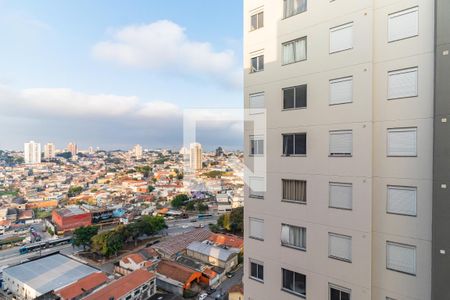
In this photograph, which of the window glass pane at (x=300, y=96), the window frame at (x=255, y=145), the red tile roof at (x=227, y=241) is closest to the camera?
the window glass pane at (x=300, y=96)

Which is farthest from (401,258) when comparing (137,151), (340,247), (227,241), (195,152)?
(137,151)

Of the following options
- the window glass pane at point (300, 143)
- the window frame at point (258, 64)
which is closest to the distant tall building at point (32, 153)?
the window frame at point (258, 64)

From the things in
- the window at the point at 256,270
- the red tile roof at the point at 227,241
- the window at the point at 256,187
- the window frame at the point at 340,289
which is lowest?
the red tile roof at the point at 227,241

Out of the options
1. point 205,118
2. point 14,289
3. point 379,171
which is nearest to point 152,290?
point 14,289

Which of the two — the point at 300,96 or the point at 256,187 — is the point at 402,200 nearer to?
the point at 300,96

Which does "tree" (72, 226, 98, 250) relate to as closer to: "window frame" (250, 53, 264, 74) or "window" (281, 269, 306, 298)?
"window" (281, 269, 306, 298)

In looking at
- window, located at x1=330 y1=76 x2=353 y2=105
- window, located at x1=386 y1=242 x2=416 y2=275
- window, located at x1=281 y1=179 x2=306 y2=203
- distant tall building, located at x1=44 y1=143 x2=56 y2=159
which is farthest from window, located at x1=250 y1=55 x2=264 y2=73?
distant tall building, located at x1=44 y1=143 x2=56 y2=159

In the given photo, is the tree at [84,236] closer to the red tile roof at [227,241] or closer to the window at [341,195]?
the red tile roof at [227,241]
